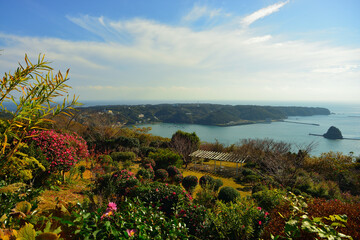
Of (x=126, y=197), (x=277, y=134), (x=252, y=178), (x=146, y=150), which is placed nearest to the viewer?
(x=126, y=197)

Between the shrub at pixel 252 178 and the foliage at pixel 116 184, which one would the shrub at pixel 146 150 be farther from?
the foliage at pixel 116 184

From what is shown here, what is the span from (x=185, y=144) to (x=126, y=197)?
555 inches

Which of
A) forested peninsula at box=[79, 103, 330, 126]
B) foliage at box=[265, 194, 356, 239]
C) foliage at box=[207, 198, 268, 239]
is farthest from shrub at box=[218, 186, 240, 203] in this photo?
forested peninsula at box=[79, 103, 330, 126]

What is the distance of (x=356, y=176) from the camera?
11391 millimetres

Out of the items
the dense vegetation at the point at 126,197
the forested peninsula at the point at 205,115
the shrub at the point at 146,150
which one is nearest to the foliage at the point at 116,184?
the dense vegetation at the point at 126,197

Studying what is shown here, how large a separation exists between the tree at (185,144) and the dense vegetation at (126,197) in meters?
0.45

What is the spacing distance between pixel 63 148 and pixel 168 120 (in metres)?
61.7

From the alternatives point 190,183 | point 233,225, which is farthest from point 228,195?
point 233,225

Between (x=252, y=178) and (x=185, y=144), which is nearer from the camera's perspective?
(x=252, y=178)

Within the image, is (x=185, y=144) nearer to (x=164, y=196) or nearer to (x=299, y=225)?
(x=164, y=196)

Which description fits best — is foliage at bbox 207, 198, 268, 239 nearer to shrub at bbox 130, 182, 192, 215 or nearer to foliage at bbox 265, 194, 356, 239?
foliage at bbox 265, 194, 356, 239

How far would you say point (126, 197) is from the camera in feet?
9.16

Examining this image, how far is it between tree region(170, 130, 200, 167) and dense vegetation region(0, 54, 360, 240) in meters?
0.45

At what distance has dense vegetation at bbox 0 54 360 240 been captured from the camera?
5.22ft
